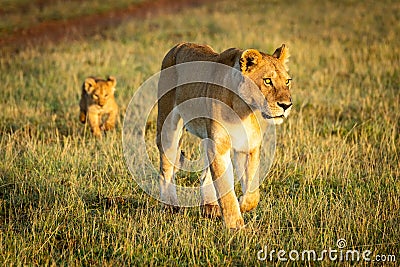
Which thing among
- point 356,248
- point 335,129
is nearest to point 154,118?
point 335,129

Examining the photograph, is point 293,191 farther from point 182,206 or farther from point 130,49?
point 130,49

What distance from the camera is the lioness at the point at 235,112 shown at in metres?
5.20

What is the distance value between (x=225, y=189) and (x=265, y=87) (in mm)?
982

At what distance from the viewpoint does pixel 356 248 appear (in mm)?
5148

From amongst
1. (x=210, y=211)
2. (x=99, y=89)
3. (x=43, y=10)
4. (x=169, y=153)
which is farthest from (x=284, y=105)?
(x=43, y=10)

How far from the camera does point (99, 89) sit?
32.9ft

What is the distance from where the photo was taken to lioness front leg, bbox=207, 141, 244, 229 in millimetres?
5367

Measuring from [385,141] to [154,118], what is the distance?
3818 millimetres

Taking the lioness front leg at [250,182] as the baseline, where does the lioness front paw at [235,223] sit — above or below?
below

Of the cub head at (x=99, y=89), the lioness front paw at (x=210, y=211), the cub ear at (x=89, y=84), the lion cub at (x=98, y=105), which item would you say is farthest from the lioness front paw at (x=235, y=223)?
the cub ear at (x=89, y=84)

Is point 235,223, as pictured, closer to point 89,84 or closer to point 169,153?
point 169,153

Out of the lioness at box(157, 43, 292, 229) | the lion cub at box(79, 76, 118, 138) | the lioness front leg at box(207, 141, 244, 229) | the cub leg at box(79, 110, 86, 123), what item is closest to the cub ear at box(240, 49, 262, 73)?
the lioness at box(157, 43, 292, 229)

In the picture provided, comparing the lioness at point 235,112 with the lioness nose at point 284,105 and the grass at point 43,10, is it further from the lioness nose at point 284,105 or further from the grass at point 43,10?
the grass at point 43,10

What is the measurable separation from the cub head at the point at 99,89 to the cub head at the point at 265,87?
5026 mm
